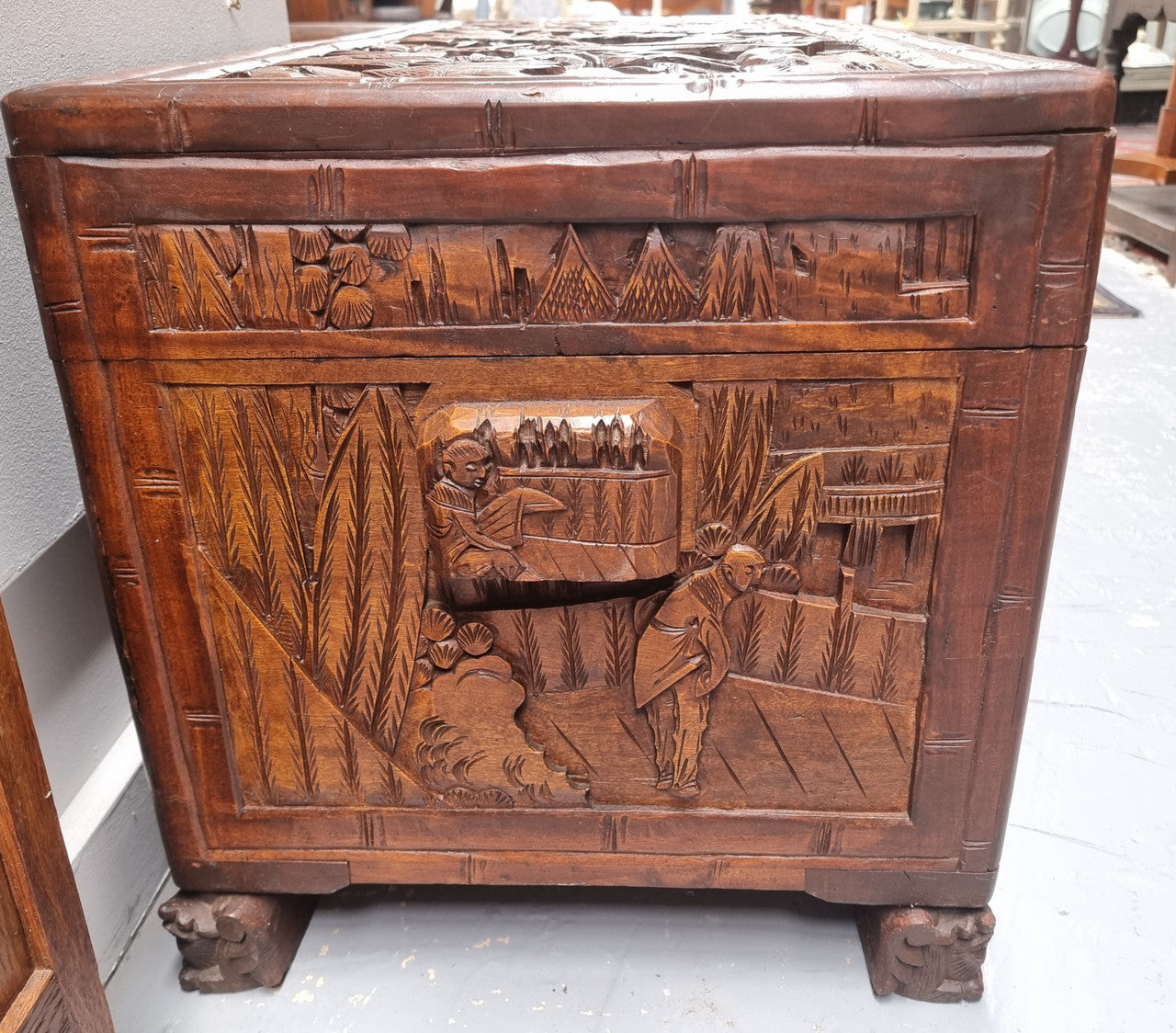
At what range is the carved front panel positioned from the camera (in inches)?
34.7

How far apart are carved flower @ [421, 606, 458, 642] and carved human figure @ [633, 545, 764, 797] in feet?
0.60

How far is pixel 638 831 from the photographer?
1042 mm

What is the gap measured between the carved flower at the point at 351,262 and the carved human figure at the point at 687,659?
1.31ft

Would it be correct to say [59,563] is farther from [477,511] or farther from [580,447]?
[580,447]

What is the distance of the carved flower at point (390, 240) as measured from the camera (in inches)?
32.9

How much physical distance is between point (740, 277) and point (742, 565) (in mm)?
261

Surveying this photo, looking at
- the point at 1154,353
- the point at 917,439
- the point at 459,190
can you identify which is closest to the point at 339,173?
the point at 459,190

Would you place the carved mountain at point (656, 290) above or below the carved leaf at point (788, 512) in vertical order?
above

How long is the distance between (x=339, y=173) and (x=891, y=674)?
68cm

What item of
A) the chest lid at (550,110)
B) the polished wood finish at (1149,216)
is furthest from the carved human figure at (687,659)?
the polished wood finish at (1149,216)

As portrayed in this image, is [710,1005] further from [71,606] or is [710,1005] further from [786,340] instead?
[71,606]

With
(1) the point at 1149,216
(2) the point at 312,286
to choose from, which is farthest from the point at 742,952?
(1) the point at 1149,216

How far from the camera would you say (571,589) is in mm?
963

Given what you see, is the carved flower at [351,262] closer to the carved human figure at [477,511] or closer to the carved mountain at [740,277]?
the carved human figure at [477,511]
